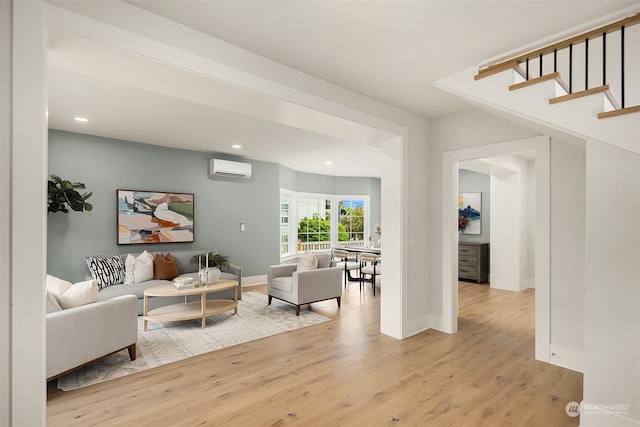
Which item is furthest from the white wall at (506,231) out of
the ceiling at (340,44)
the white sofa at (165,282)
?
the white sofa at (165,282)

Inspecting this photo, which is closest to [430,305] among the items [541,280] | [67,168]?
[541,280]

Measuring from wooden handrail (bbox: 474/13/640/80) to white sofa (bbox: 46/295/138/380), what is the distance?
11.9 ft

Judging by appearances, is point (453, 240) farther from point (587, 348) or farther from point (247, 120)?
point (247, 120)

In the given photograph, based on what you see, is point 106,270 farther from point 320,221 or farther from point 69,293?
point 320,221

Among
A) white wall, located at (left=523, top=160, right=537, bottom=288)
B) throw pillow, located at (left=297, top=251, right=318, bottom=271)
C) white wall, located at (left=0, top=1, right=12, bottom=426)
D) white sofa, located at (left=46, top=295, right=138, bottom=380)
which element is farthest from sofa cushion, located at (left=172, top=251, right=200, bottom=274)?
white wall, located at (left=523, top=160, right=537, bottom=288)

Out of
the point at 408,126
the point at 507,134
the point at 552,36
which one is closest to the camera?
the point at 552,36

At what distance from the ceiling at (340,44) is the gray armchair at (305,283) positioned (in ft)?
7.11

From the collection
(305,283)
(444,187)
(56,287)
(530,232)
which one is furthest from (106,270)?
(530,232)

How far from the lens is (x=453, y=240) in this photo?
3986mm

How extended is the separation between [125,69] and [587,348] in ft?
11.5

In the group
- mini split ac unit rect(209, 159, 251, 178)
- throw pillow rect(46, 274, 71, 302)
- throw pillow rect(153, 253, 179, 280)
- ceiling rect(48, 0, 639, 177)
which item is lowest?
throw pillow rect(153, 253, 179, 280)

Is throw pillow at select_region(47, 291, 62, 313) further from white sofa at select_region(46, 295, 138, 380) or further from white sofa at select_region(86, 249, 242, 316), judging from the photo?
white sofa at select_region(86, 249, 242, 316)

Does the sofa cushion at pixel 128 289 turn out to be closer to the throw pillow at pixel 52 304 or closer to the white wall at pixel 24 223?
the throw pillow at pixel 52 304

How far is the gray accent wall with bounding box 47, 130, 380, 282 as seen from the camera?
184 inches
